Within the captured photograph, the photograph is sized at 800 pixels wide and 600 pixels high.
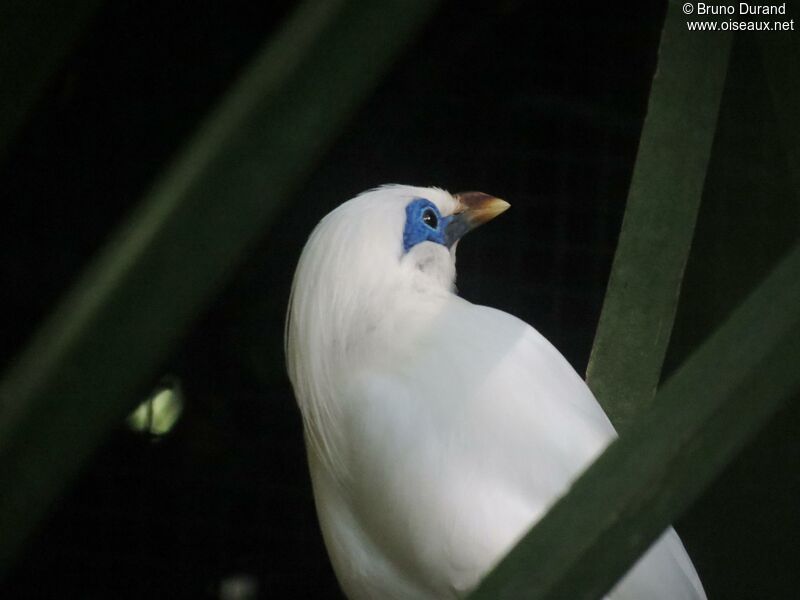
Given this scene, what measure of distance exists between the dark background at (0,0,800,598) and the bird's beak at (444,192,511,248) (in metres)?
0.48

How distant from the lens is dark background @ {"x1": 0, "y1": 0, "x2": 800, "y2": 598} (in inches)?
78.4

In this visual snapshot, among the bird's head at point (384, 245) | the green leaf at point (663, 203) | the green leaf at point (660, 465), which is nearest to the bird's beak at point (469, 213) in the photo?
the bird's head at point (384, 245)

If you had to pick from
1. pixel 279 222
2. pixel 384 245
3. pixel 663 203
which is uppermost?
pixel 663 203

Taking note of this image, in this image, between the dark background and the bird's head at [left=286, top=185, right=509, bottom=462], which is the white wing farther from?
the dark background

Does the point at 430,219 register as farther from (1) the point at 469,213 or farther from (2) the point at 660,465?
(2) the point at 660,465

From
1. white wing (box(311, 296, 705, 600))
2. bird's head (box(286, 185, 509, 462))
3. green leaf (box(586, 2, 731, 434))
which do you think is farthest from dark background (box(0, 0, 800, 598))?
green leaf (box(586, 2, 731, 434))

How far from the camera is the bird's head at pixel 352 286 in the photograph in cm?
127

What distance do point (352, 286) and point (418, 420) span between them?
0.70 ft

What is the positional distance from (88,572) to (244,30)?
112 centimetres

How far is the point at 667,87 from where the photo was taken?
→ 107 centimetres

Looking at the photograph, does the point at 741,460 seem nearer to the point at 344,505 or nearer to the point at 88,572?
the point at 344,505

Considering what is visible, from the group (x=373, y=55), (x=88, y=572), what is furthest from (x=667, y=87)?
(x=88, y=572)

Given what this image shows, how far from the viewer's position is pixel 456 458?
1.12 meters

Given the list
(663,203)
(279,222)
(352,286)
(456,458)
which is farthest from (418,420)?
(279,222)
